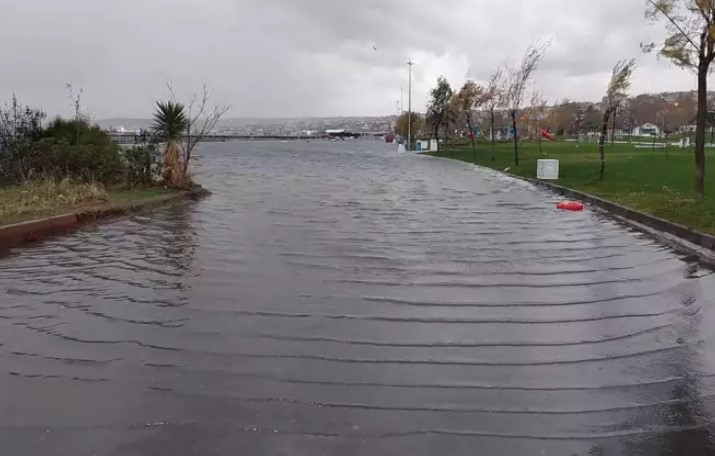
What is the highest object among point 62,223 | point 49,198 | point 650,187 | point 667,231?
point 49,198

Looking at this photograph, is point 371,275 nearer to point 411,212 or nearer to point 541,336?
point 541,336

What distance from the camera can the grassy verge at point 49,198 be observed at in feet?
38.1

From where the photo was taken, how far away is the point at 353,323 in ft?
20.2

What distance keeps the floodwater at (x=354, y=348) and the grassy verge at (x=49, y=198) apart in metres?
1.33

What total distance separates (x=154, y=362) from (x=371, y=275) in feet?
12.2

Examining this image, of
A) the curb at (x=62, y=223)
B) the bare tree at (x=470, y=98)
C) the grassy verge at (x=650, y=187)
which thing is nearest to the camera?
the curb at (x=62, y=223)

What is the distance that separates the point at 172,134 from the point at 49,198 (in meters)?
5.66

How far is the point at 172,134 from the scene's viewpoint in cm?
1838

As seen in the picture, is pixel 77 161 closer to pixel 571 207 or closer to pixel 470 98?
pixel 571 207

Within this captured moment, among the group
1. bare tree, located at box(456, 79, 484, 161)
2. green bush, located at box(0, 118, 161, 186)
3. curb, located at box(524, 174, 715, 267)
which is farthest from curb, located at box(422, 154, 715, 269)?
bare tree, located at box(456, 79, 484, 161)

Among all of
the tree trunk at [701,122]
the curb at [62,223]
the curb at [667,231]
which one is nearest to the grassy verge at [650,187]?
the curb at [667,231]

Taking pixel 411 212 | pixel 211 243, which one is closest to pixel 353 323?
pixel 211 243

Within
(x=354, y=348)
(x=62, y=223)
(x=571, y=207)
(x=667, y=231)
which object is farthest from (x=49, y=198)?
(x=667, y=231)

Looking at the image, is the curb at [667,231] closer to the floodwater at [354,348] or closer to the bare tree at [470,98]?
the floodwater at [354,348]
